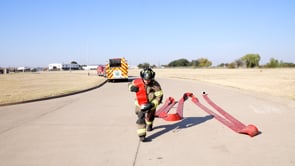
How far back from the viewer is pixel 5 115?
29.1ft

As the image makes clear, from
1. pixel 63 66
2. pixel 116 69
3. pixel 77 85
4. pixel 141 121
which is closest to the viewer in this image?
pixel 141 121

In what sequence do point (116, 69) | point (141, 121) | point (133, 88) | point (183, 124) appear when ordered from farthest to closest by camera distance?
point (116, 69) → point (183, 124) → point (133, 88) → point (141, 121)

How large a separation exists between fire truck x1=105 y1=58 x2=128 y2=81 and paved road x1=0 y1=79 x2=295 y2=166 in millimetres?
18949

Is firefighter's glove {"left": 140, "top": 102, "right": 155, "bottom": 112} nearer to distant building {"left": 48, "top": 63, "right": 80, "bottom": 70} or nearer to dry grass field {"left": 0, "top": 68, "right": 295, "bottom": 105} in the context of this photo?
dry grass field {"left": 0, "top": 68, "right": 295, "bottom": 105}

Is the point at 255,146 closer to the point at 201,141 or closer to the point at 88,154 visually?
the point at 201,141

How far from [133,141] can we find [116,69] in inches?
886

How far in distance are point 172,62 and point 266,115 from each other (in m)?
149

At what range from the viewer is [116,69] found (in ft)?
91.8

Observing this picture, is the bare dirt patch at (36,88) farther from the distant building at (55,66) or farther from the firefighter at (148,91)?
the distant building at (55,66)

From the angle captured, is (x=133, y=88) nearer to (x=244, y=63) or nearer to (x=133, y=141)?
(x=133, y=141)

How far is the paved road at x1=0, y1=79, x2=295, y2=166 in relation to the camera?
461 cm

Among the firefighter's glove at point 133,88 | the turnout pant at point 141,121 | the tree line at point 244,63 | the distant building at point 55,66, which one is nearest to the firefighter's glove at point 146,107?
the turnout pant at point 141,121

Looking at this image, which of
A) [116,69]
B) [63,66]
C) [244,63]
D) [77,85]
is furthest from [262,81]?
[63,66]

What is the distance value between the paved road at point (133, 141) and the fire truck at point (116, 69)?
18949mm
